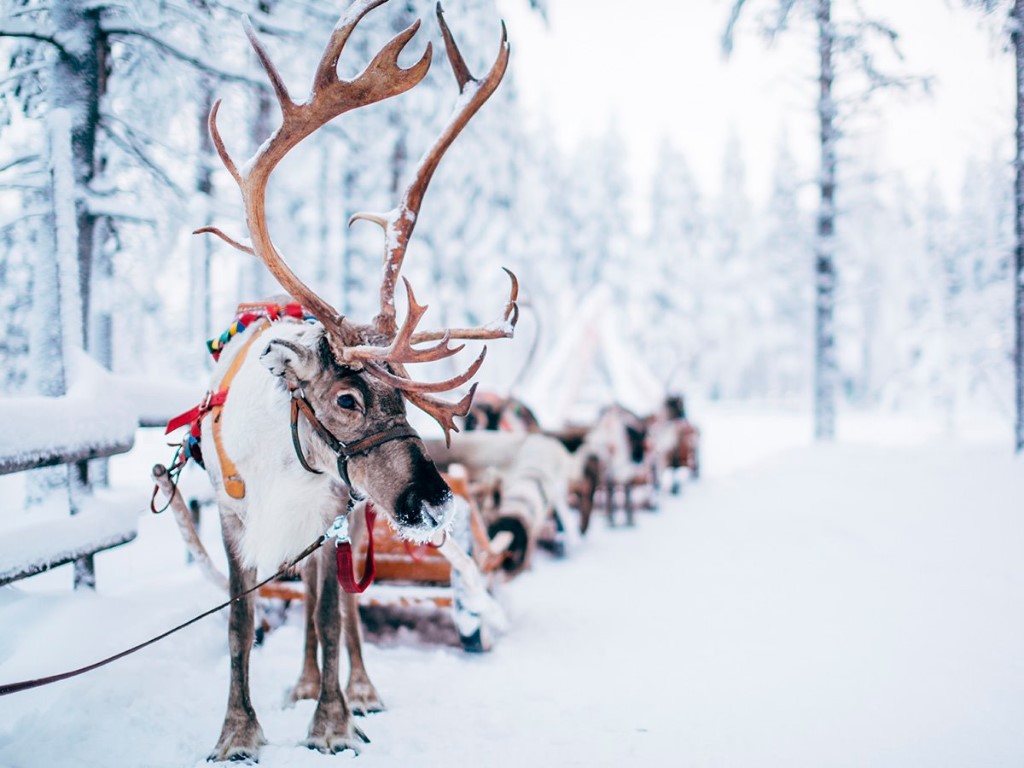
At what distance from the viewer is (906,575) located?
5023mm

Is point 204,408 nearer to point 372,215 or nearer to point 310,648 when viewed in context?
point 372,215

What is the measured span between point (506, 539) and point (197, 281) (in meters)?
6.27

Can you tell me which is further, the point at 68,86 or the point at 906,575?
the point at 906,575

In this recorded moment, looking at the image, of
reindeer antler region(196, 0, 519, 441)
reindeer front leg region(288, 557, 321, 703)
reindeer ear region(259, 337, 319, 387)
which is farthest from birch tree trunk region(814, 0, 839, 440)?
reindeer ear region(259, 337, 319, 387)

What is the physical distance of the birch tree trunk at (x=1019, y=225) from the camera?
17.0 feet

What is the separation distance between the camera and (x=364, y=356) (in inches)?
93.0

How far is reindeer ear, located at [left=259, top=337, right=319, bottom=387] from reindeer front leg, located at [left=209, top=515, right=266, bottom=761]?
84 centimetres

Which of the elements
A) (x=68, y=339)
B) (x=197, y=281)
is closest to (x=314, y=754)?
(x=68, y=339)

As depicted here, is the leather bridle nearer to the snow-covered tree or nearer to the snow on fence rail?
the snow on fence rail

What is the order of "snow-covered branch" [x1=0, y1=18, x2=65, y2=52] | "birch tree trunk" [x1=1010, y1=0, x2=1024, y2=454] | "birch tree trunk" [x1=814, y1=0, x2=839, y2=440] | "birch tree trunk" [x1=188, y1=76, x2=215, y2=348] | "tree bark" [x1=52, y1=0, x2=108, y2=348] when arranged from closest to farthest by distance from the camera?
1. "snow-covered branch" [x1=0, y1=18, x2=65, y2=52]
2. "tree bark" [x1=52, y1=0, x2=108, y2=348]
3. "birch tree trunk" [x1=1010, y1=0, x2=1024, y2=454]
4. "birch tree trunk" [x1=188, y1=76, x2=215, y2=348]
5. "birch tree trunk" [x1=814, y1=0, x2=839, y2=440]

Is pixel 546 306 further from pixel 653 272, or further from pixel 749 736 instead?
pixel 749 736

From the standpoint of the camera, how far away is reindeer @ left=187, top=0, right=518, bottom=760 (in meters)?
2.36

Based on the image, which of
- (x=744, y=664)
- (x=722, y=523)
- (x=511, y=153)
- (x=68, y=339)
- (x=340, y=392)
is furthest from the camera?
(x=511, y=153)

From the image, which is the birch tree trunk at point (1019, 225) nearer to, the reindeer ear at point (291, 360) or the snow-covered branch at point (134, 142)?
the reindeer ear at point (291, 360)
